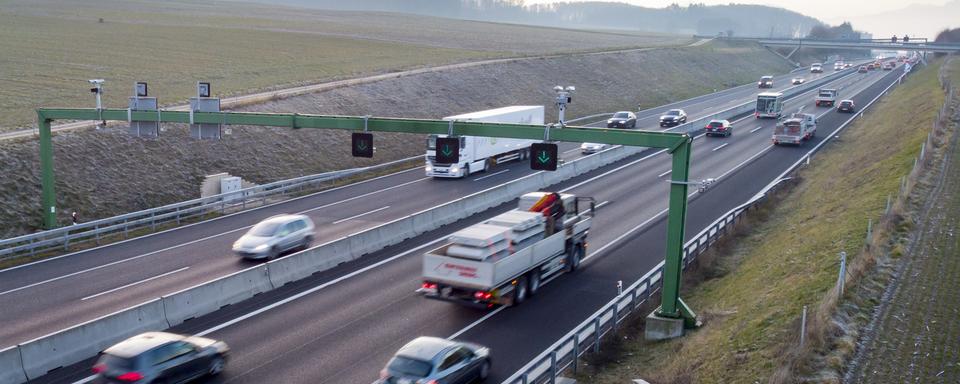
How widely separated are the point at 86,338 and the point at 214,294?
384 cm

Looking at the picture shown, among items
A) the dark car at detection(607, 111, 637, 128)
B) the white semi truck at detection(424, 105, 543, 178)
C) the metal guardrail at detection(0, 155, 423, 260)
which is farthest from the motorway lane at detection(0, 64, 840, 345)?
the dark car at detection(607, 111, 637, 128)

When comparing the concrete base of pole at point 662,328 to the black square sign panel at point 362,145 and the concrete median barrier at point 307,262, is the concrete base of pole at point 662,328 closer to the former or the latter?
the black square sign panel at point 362,145

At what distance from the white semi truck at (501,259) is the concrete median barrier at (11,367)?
30.5 ft

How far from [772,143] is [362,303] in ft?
125

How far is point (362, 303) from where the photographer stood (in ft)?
69.8

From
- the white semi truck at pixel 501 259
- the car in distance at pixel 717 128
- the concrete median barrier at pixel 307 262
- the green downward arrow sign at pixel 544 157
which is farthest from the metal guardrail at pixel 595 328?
the car in distance at pixel 717 128

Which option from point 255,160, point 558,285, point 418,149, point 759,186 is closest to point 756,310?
point 558,285

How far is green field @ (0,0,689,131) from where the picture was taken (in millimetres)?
56156

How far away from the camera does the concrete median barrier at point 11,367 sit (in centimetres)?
1555

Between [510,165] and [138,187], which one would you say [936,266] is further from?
[138,187]

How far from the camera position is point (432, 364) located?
14469mm

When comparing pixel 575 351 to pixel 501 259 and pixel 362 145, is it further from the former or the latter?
pixel 362 145

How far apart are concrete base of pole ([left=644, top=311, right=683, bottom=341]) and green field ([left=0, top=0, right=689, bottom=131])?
36.6 meters

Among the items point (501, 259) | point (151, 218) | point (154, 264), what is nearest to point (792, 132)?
point (501, 259)
